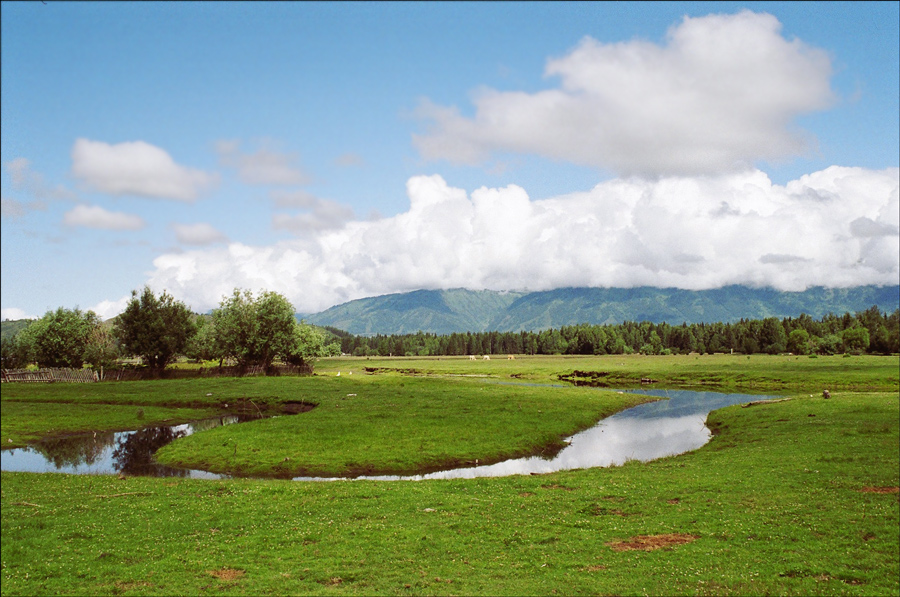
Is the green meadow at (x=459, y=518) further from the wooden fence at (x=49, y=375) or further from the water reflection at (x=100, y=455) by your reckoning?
the wooden fence at (x=49, y=375)

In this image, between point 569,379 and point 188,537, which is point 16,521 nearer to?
point 188,537

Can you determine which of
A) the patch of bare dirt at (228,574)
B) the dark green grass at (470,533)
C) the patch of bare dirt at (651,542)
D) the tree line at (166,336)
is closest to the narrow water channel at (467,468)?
the dark green grass at (470,533)

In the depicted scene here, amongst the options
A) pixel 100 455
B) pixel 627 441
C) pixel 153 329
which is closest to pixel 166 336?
pixel 153 329

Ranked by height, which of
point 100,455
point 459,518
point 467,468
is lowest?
point 467,468

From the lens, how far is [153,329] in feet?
336

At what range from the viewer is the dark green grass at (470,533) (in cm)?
1758

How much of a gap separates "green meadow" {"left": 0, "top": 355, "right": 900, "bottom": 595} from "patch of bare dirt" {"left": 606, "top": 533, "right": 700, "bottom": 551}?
0.26ft

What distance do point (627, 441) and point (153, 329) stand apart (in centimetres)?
9184

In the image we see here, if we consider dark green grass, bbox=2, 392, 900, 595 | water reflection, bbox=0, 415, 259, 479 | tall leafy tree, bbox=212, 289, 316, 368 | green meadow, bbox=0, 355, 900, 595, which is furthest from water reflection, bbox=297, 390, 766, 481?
tall leafy tree, bbox=212, 289, 316, 368

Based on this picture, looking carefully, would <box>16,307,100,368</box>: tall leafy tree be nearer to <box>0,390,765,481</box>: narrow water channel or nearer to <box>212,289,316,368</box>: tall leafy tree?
<box>212,289,316,368</box>: tall leafy tree

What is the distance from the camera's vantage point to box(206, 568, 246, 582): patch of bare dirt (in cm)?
1775

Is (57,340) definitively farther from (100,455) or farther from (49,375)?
(100,455)

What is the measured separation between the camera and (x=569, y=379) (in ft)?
411

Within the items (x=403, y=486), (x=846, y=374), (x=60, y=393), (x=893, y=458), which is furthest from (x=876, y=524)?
(x=846, y=374)
